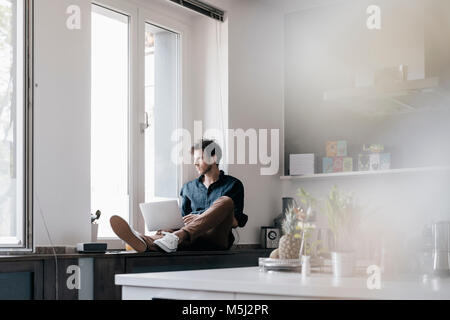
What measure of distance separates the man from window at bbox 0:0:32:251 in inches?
19.0

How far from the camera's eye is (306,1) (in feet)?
17.5

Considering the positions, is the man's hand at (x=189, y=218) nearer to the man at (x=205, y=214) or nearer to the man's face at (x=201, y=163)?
the man at (x=205, y=214)

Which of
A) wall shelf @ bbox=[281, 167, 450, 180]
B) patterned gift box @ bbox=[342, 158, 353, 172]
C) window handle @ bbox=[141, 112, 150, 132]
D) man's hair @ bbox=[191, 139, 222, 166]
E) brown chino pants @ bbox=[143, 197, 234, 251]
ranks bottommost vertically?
brown chino pants @ bbox=[143, 197, 234, 251]

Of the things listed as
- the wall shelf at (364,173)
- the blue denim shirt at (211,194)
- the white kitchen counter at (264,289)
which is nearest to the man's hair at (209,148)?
the blue denim shirt at (211,194)

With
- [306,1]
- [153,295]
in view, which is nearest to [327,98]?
[306,1]

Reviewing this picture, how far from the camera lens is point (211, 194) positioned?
14.5ft

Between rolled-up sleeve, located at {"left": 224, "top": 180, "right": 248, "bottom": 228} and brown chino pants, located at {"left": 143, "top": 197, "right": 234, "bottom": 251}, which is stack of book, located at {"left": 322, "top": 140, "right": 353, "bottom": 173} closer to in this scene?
rolled-up sleeve, located at {"left": 224, "top": 180, "right": 248, "bottom": 228}

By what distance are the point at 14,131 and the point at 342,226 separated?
211cm

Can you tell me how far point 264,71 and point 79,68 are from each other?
1932 millimetres

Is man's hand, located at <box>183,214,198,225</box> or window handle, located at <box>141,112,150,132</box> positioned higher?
window handle, located at <box>141,112,150,132</box>

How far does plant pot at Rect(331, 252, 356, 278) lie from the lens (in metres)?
1.80

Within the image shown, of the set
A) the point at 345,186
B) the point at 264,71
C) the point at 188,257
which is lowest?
the point at 188,257

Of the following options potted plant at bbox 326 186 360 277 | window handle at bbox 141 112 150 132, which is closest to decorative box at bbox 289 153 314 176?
window handle at bbox 141 112 150 132
